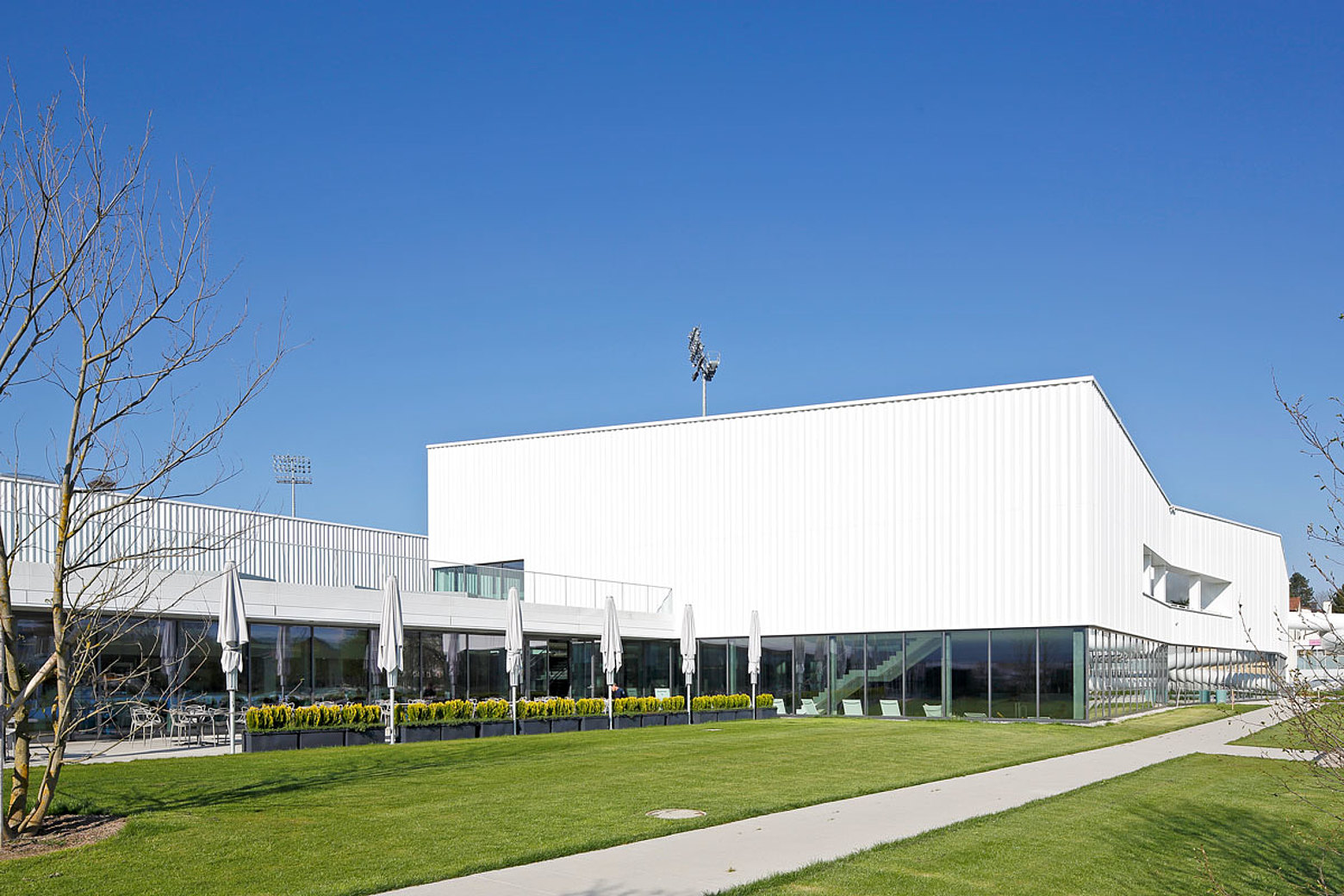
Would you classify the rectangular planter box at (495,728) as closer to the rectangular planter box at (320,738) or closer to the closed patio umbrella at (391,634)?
the closed patio umbrella at (391,634)

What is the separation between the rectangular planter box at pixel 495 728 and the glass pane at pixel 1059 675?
16.8 metres

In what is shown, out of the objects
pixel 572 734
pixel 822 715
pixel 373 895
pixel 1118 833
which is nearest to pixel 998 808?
pixel 1118 833

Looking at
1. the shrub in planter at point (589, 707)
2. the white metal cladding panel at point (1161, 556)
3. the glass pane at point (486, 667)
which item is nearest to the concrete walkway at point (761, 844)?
the white metal cladding panel at point (1161, 556)

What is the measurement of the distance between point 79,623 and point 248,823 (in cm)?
300

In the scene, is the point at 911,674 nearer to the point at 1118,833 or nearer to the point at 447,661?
the point at 447,661

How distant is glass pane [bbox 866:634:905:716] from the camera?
36688mm

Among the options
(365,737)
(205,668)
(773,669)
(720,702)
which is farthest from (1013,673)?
A: (205,668)

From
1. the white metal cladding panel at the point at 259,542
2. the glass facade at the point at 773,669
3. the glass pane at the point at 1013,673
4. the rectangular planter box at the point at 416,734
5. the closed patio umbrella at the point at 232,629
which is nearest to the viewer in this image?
the closed patio umbrella at the point at 232,629

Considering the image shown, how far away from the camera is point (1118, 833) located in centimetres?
1221

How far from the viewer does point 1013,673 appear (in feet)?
114

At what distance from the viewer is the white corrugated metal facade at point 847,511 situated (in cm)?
3469

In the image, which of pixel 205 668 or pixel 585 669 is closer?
pixel 205 668

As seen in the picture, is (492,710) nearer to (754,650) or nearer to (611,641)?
(611,641)

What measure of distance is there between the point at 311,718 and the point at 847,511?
20.3m
